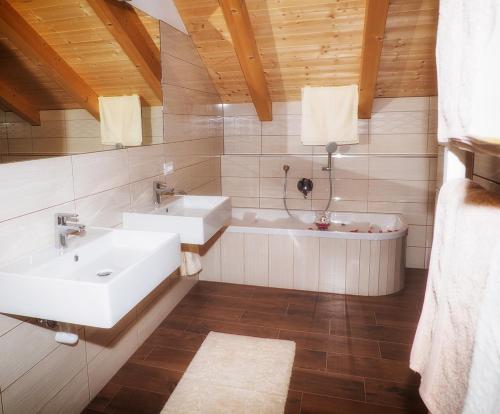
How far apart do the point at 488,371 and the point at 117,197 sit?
7.06 feet

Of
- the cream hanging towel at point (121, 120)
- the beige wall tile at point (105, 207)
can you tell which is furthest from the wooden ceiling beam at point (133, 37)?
the beige wall tile at point (105, 207)

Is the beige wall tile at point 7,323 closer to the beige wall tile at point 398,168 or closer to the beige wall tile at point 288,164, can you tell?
the beige wall tile at point 288,164

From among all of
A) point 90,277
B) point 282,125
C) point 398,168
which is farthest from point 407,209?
point 90,277

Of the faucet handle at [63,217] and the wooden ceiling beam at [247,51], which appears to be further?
the wooden ceiling beam at [247,51]

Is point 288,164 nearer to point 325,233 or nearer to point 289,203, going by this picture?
point 289,203

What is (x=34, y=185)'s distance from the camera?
67.2 inches

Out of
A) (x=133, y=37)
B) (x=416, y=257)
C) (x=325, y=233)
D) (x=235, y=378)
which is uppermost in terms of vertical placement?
(x=133, y=37)

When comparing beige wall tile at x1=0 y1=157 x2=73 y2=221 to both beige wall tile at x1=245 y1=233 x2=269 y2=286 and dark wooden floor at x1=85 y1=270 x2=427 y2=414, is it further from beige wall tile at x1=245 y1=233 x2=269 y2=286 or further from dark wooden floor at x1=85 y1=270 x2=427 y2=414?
beige wall tile at x1=245 y1=233 x2=269 y2=286

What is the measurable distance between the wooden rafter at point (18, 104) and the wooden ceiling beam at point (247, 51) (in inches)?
63.4

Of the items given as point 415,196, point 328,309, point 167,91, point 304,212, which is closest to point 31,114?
point 167,91

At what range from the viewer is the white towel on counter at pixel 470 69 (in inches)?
22.0

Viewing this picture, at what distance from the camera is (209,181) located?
4203 millimetres

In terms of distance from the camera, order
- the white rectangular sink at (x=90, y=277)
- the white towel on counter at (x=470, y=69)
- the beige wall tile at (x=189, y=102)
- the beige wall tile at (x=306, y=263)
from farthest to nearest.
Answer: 1. the beige wall tile at (x=306, y=263)
2. the beige wall tile at (x=189, y=102)
3. the white rectangular sink at (x=90, y=277)
4. the white towel on counter at (x=470, y=69)

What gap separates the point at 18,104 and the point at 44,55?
1.23 feet
